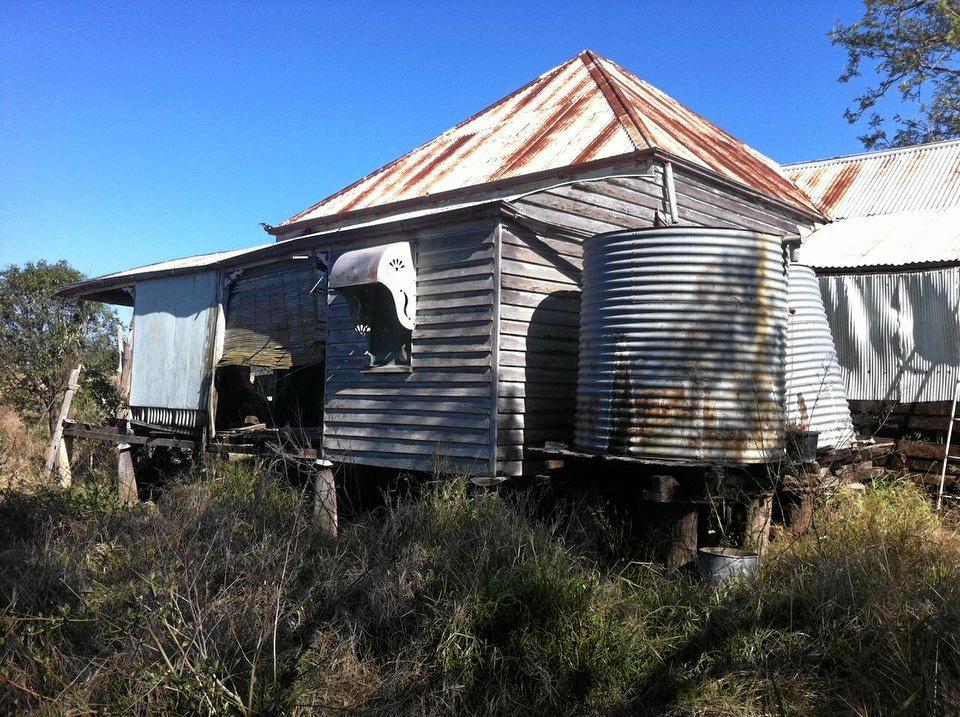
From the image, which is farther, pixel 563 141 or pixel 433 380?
pixel 563 141

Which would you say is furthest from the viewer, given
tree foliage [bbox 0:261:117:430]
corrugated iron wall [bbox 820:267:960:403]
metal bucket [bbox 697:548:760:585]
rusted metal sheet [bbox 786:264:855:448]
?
tree foliage [bbox 0:261:117:430]

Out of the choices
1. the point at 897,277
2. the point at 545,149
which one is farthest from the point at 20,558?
the point at 897,277

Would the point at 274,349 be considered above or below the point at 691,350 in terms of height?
above

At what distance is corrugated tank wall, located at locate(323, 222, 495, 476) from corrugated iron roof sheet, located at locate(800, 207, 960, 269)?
472 cm

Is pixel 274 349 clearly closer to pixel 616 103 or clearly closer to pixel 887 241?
pixel 616 103

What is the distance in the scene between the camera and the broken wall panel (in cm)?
1011

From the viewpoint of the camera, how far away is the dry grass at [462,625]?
4.64 meters

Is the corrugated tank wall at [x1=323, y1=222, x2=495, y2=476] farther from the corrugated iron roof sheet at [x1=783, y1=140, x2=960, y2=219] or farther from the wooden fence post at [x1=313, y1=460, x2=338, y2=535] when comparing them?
the corrugated iron roof sheet at [x1=783, y1=140, x2=960, y2=219]

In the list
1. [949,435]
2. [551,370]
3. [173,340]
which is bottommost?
[949,435]

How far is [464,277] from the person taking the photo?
8.23 m

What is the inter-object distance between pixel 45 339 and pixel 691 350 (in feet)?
58.6

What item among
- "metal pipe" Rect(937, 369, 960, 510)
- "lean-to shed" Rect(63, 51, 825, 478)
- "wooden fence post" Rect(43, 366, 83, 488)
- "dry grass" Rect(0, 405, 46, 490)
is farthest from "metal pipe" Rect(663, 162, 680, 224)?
"wooden fence post" Rect(43, 366, 83, 488)

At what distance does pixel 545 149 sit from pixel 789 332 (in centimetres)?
452

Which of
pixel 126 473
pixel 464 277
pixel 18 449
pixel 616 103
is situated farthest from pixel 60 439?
pixel 616 103
